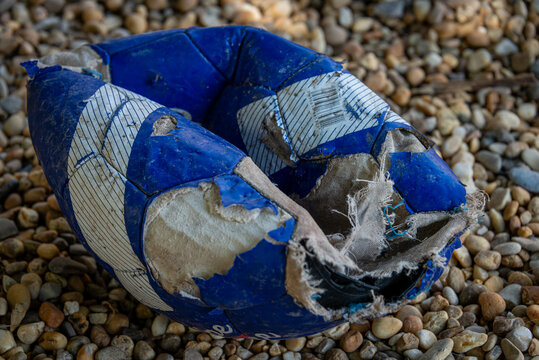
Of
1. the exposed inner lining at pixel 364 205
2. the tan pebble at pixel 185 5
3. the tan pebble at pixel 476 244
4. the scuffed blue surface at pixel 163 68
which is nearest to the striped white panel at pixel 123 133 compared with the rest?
the scuffed blue surface at pixel 163 68

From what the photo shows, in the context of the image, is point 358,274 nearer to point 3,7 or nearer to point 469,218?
point 469,218

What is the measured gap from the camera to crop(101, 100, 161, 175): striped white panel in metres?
1.23

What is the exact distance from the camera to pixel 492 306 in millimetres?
1515

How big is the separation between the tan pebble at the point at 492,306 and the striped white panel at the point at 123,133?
1.00m

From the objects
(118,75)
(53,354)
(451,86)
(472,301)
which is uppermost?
(118,75)

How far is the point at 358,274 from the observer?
3.76ft

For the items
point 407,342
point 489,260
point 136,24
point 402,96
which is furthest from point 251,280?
point 136,24

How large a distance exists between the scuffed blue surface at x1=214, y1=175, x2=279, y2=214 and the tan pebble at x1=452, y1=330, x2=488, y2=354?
2.12 ft

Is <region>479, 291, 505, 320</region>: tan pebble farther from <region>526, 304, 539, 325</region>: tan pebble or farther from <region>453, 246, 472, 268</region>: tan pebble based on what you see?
<region>453, 246, 472, 268</region>: tan pebble

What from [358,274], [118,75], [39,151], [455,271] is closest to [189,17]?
[118,75]

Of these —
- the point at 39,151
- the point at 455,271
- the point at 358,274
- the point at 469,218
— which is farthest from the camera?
the point at 455,271

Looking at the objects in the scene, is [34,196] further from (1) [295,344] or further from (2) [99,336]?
(1) [295,344]

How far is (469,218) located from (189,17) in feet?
5.77

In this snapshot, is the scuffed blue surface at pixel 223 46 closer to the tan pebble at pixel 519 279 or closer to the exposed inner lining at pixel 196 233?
the exposed inner lining at pixel 196 233
